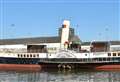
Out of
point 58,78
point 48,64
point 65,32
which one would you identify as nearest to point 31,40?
point 65,32

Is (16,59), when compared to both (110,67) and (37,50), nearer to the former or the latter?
(37,50)

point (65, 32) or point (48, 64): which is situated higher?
point (65, 32)

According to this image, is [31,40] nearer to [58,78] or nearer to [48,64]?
[48,64]

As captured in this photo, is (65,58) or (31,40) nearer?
(65,58)

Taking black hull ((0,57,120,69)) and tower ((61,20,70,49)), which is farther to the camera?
tower ((61,20,70,49))

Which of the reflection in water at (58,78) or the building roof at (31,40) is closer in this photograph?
the reflection in water at (58,78)

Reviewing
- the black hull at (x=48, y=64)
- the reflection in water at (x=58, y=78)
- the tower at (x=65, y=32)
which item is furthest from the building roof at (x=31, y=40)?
the reflection in water at (x=58, y=78)

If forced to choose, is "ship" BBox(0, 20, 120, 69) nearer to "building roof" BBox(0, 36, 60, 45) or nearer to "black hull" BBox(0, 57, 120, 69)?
"black hull" BBox(0, 57, 120, 69)

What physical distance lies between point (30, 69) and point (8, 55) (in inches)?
375

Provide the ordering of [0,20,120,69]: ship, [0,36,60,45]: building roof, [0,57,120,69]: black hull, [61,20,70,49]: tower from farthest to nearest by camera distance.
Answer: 1. [0,36,60,45]: building roof
2. [61,20,70,49]: tower
3. [0,20,120,69]: ship
4. [0,57,120,69]: black hull

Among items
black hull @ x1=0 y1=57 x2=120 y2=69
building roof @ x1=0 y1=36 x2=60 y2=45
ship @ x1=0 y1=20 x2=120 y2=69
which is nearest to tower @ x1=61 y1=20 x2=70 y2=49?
ship @ x1=0 y1=20 x2=120 y2=69

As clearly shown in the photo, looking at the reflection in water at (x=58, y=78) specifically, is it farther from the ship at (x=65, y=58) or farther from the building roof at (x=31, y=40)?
the building roof at (x=31, y=40)

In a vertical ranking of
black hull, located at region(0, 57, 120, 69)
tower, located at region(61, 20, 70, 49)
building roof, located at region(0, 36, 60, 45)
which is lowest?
black hull, located at region(0, 57, 120, 69)

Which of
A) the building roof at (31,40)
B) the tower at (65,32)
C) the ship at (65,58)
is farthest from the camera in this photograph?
the building roof at (31,40)
